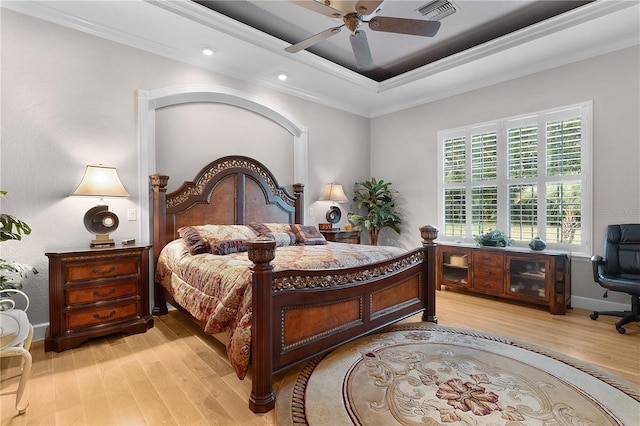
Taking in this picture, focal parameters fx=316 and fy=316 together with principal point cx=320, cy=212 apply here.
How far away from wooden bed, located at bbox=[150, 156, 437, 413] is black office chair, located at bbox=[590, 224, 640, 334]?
1649mm

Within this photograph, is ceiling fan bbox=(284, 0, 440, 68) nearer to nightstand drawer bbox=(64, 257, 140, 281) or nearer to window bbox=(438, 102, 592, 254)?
window bbox=(438, 102, 592, 254)

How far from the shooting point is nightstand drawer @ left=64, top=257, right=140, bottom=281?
264cm

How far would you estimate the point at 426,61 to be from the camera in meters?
4.56

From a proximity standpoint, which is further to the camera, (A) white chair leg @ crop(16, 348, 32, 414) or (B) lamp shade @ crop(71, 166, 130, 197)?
(B) lamp shade @ crop(71, 166, 130, 197)

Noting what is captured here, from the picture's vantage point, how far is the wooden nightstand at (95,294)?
258 centimetres

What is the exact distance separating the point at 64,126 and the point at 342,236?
3.58 m

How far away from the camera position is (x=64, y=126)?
118 inches

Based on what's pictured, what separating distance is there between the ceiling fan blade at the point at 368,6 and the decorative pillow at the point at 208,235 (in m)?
2.33

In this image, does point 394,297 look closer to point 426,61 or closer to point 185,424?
point 185,424

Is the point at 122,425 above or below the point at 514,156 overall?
below

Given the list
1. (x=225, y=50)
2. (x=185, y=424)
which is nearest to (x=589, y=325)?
(x=185, y=424)

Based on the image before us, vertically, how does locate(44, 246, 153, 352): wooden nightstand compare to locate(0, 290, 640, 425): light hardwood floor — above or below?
above

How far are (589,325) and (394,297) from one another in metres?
2.05

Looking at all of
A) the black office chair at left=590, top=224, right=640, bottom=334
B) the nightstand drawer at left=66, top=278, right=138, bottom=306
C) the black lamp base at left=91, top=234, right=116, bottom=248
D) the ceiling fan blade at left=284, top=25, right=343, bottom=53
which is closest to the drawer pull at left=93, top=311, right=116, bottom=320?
the nightstand drawer at left=66, top=278, right=138, bottom=306
